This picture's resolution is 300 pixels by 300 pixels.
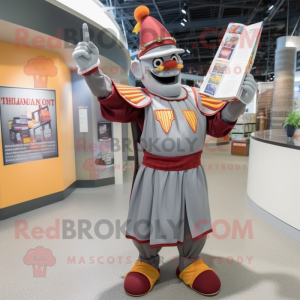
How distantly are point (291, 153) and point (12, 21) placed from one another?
2899 mm

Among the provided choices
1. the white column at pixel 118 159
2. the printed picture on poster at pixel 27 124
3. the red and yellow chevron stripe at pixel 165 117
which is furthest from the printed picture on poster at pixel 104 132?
the red and yellow chevron stripe at pixel 165 117

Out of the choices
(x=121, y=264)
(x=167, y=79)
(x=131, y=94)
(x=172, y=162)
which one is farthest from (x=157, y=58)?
(x=121, y=264)

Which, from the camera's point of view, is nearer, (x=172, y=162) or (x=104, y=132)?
(x=172, y=162)

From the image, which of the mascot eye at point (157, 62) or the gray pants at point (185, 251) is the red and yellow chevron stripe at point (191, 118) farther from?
the gray pants at point (185, 251)

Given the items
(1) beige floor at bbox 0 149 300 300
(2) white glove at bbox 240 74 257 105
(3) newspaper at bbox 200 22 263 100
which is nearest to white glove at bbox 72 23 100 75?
(3) newspaper at bbox 200 22 263 100

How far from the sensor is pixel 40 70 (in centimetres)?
336

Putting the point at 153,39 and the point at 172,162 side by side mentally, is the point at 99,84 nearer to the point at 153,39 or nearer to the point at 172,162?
the point at 153,39

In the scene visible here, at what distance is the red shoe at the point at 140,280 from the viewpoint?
1.77 m

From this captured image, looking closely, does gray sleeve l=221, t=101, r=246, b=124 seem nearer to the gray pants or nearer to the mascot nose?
the mascot nose

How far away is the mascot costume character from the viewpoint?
1.63 meters

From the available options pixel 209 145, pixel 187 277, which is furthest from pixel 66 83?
pixel 209 145

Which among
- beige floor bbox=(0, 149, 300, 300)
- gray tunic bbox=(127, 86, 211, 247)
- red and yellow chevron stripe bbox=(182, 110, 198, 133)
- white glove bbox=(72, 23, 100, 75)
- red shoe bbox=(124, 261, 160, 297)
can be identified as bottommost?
beige floor bbox=(0, 149, 300, 300)

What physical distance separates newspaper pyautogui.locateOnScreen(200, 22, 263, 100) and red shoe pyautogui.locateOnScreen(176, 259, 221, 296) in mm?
1208

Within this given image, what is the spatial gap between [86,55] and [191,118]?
2.43ft
